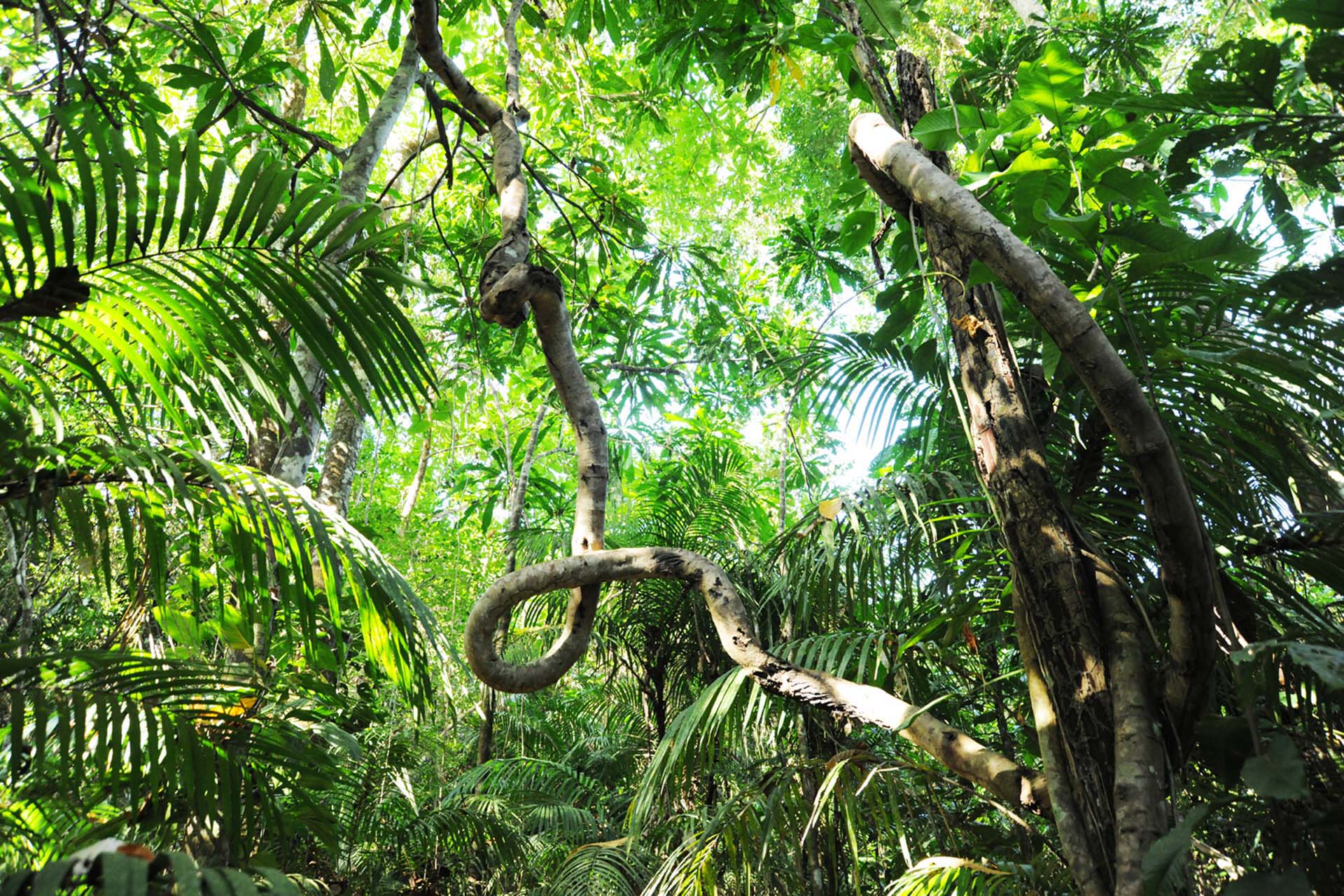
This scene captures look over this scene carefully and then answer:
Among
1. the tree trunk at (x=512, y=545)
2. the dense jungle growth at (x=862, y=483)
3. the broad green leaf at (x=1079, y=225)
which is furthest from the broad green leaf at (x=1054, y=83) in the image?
the tree trunk at (x=512, y=545)

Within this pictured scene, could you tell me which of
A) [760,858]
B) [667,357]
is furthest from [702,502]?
[760,858]

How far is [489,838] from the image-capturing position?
3277mm

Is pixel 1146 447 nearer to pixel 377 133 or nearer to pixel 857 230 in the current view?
pixel 857 230

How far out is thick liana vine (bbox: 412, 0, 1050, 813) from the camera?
1.16m

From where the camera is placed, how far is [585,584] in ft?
4.20

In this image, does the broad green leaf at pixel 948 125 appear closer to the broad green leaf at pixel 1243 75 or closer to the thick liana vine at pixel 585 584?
the broad green leaf at pixel 1243 75

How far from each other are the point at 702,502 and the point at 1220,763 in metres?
2.69

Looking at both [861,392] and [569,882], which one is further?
[569,882]

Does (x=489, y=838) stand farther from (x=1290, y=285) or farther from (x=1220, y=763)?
(x=1290, y=285)

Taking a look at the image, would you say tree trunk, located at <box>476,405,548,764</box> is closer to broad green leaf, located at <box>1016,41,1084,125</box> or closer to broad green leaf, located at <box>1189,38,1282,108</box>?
broad green leaf, located at <box>1016,41,1084,125</box>

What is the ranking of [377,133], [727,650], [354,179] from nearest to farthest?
[727,650], [354,179], [377,133]

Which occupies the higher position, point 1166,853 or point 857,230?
point 857,230

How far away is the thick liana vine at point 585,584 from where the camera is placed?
1.16m

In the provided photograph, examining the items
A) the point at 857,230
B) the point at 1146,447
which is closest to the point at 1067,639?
the point at 1146,447
